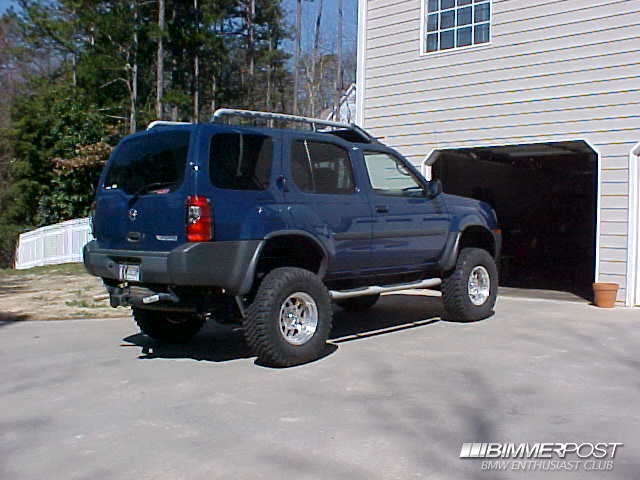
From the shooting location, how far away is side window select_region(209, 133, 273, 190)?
6.39 m

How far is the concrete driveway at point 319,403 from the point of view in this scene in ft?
14.2

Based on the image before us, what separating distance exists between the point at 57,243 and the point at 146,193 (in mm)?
14676

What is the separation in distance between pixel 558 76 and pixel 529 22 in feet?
3.08

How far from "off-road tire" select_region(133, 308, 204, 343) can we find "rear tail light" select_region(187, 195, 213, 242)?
5.23ft

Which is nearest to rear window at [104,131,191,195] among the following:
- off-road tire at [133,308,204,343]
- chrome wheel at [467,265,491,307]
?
off-road tire at [133,308,204,343]

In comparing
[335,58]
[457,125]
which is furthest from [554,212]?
[335,58]

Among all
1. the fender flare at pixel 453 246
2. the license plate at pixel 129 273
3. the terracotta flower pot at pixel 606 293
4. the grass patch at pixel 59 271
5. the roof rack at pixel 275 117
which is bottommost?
the grass patch at pixel 59 271

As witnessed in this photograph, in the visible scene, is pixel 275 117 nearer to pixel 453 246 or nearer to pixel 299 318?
pixel 299 318

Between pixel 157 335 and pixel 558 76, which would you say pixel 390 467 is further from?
pixel 558 76

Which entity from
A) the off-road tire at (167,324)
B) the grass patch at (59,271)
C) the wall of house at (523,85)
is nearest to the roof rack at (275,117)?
the off-road tire at (167,324)

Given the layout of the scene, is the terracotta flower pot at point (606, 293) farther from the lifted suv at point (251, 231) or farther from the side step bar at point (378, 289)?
the lifted suv at point (251, 231)

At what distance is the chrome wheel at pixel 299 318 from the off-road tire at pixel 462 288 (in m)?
2.44

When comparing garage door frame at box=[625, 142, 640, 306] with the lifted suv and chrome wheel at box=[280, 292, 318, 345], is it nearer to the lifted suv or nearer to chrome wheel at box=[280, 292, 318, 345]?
the lifted suv

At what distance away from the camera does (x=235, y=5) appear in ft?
94.9
